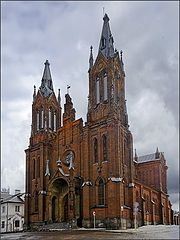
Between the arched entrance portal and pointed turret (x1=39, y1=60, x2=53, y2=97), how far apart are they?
16753 mm

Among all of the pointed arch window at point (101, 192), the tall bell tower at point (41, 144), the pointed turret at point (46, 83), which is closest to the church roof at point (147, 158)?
the tall bell tower at point (41, 144)

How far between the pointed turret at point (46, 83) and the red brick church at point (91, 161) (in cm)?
18

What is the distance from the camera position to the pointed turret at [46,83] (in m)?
65.4

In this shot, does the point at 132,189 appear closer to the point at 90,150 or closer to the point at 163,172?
the point at 90,150

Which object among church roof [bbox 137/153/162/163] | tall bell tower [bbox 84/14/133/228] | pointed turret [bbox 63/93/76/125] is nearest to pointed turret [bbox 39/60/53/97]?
pointed turret [bbox 63/93/76/125]

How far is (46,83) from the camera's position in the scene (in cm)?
6688

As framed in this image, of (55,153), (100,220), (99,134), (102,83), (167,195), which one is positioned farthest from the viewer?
(167,195)

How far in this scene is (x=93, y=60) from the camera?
5834cm

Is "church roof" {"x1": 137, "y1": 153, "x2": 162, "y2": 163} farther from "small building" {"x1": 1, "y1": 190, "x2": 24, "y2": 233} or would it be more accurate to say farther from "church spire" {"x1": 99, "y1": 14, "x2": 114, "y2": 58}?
"church spire" {"x1": 99, "y1": 14, "x2": 114, "y2": 58}

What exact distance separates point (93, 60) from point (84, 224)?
986 inches

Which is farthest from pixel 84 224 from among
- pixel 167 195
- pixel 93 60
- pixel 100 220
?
pixel 167 195

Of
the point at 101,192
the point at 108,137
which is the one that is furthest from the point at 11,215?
the point at 108,137

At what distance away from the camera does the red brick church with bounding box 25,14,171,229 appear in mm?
49094

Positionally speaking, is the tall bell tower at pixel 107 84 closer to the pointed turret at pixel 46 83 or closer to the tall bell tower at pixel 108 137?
the tall bell tower at pixel 108 137
